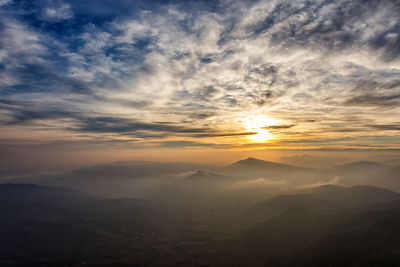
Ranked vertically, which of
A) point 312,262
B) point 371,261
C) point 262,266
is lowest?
point 262,266

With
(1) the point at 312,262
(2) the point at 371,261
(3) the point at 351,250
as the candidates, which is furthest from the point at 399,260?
(1) the point at 312,262

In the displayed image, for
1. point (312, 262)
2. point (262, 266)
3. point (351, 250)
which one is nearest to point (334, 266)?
point (312, 262)

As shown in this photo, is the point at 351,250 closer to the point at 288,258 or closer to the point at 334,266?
the point at 334,266

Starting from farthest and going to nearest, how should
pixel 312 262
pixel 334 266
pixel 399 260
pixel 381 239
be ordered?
pixel 381 239 → pixel 312 262 → pixel 334 266 → pixel 399 260

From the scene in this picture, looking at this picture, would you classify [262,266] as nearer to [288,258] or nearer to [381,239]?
[288,258]

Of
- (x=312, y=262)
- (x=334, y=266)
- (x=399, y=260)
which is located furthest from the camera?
(x=312, y=262)

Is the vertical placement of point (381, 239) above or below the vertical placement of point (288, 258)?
above

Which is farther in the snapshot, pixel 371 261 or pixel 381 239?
pixel 381 239

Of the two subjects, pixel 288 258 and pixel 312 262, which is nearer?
pixel 312 262

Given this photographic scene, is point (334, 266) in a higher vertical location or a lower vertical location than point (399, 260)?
lower
